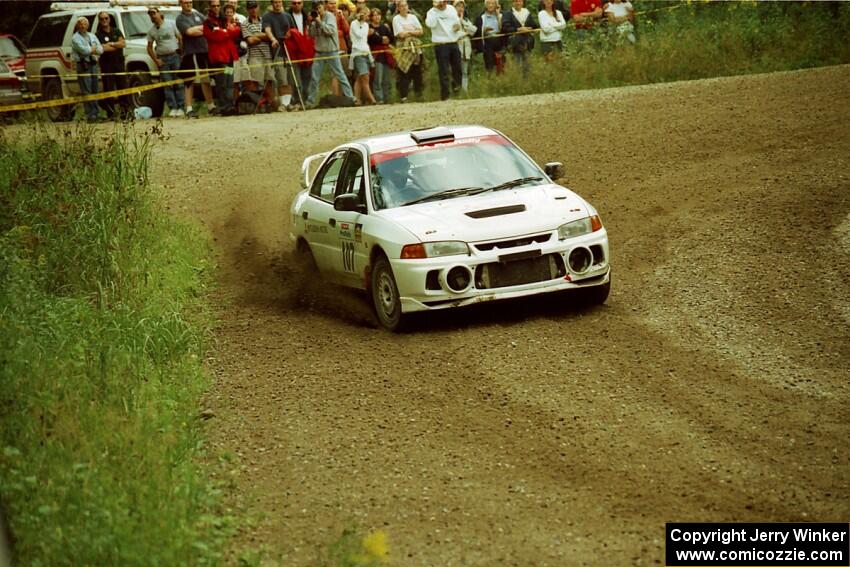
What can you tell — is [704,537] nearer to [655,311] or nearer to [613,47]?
[655,311]

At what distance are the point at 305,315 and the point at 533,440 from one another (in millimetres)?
4317

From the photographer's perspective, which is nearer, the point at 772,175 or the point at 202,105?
the point at 772,175

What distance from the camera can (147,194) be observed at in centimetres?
1420

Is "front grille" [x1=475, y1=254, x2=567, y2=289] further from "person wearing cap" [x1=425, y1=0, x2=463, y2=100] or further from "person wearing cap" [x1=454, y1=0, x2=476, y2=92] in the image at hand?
"person wearing cap" [x1=454, y1=0, x2=476, y2=92]

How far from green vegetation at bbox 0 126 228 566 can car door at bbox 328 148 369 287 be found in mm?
1421

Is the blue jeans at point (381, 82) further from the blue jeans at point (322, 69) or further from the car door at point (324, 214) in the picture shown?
the car door at point (324, 214)

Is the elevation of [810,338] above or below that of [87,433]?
below

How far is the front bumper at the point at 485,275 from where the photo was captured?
1036 centimetres

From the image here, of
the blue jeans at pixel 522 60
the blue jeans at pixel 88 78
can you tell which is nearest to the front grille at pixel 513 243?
the blue jeans at pixel 522 60

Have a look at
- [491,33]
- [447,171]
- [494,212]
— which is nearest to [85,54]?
[491,33]

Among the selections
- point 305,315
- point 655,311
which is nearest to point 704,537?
point 655,311

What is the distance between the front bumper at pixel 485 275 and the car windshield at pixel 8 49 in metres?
23.3

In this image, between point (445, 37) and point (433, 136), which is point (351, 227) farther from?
point (445, 37)

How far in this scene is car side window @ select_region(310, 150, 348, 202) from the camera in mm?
12656
